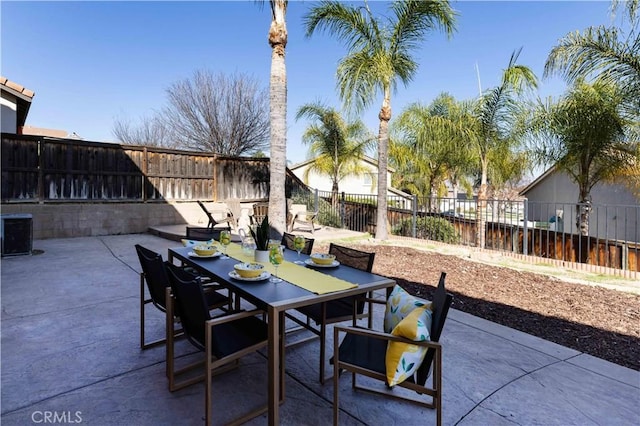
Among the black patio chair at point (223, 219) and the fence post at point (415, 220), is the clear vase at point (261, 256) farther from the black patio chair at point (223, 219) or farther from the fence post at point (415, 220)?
the fence post at point (415, 220)

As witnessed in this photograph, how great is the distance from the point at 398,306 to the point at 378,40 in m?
7.41

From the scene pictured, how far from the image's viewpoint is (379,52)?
7.74 meters

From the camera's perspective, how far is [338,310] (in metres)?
2.68

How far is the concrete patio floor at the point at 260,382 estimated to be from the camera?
196cm

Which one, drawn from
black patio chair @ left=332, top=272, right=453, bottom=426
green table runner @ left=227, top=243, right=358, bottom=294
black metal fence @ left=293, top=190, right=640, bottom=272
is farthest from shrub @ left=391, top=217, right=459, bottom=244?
black patio chair @ left=332, top=272, right=453, bottom=426

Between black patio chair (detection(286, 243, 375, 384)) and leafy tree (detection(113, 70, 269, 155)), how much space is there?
47.9 feet

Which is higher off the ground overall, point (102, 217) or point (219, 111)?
point (219, 111)

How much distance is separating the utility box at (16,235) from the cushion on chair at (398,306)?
7.01m

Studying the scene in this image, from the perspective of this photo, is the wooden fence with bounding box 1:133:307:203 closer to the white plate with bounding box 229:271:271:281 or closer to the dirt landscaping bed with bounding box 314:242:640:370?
the dirt landscaping bed with bounding box 314:242:640:370

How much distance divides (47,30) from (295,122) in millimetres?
7606

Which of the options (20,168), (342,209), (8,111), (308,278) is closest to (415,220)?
(342,209)

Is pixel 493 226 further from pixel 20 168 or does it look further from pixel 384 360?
pixel 20 168

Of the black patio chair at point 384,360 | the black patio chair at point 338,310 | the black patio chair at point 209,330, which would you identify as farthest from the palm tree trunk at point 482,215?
the black patio chair at point 209,330

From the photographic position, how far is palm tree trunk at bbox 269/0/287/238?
19.4 ft
